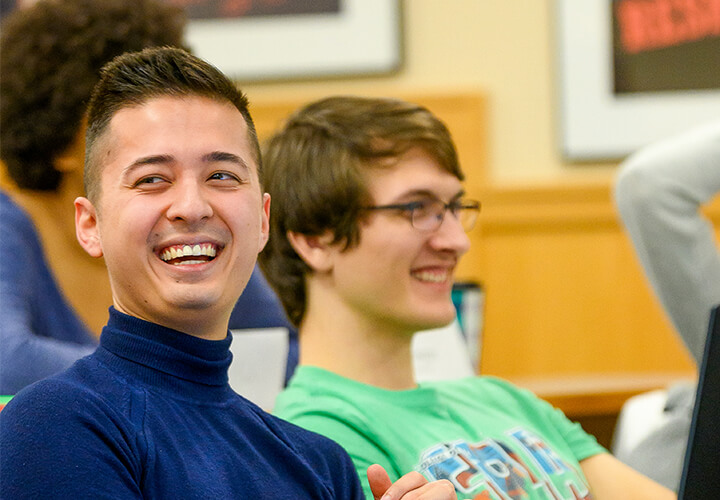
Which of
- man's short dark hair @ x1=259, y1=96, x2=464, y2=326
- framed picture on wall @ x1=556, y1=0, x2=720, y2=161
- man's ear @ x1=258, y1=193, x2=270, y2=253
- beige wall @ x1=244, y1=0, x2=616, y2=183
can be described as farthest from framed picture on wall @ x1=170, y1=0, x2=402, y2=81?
man's ear @ x1=258, y1=193, x2=270, y2=253

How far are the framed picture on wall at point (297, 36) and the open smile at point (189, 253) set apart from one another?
6.54 feet

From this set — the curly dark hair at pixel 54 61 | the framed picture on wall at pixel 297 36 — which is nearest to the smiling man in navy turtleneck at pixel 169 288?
the curly dark hair at pixel 54 61

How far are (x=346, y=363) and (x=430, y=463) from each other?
182 millimetres

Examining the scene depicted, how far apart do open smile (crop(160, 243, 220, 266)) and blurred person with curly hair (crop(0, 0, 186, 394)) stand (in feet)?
1.48

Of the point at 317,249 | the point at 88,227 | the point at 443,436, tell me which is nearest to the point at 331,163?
the point at 317,249

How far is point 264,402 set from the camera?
3.36 ft

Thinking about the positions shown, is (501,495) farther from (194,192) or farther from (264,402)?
(194,192)

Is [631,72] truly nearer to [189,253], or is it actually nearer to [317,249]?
[317,249]

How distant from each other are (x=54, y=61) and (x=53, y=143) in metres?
0.11

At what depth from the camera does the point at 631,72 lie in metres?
2.63

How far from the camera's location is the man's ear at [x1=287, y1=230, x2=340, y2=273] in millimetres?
1117

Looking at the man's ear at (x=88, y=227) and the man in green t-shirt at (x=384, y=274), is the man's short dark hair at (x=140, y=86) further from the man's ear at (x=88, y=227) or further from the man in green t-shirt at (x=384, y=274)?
the man in green t-shirt at (x=384, y=274)

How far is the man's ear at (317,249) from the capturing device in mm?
1117

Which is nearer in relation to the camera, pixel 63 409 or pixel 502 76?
pixel 63 409
